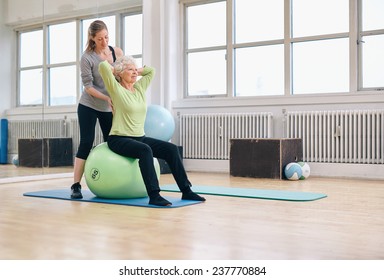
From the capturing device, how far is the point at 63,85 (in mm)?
5238

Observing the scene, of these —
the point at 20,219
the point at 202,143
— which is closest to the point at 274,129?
the point at 202,143

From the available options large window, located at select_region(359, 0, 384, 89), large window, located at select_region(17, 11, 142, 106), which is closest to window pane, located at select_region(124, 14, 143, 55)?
large window, located at select_region(17, 11, 142, 106)

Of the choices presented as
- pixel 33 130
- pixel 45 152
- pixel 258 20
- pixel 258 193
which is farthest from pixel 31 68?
pixel 258 20

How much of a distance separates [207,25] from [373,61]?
2169 mm

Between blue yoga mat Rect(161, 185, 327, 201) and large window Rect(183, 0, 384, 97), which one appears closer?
blue yoga mat Rect(161, 185, 327, 201)

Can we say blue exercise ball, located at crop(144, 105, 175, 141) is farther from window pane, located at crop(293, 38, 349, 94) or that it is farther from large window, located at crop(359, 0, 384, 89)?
large window, located at crop(359, 0, 384, 89)

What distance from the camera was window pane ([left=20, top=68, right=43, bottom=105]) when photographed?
472 cm

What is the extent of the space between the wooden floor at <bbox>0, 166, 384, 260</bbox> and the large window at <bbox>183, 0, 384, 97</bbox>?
7.09 ft

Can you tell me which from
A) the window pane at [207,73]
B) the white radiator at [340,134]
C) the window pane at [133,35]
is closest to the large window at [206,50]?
the window pane at [207,73]

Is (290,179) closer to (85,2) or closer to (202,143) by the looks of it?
(202,143)

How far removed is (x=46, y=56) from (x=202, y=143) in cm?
214

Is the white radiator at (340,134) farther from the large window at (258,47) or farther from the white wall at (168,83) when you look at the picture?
the large window at (258,47)

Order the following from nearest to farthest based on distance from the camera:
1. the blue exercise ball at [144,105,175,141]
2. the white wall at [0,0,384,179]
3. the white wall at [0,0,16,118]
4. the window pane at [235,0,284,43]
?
the white wall at [0,0,16,118] < the white wall at [0,0,384,179] < the blue exercise ball at [144,105,175,141] < the window pane at [235,0,284,43]
